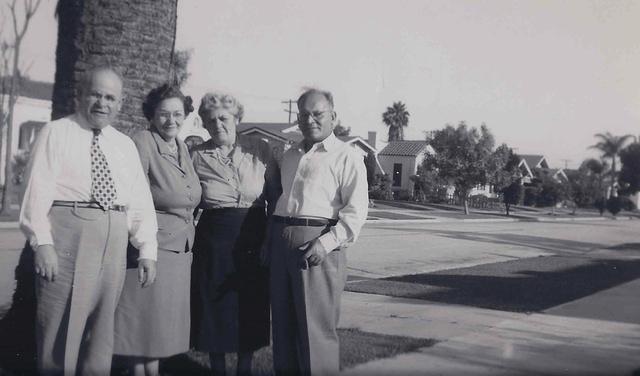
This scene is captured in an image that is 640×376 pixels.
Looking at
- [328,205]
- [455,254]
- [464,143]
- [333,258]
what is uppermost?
[464,143]

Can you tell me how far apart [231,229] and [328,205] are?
27.4 inches

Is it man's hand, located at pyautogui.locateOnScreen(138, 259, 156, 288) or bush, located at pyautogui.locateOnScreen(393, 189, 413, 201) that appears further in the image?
bush, located at pyautogui.locateOnScreen(393, 189, 413, 201)

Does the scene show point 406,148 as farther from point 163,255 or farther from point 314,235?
point 163,255

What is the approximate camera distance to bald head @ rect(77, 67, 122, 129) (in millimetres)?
3729

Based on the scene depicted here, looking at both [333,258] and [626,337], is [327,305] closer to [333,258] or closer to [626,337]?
[333,258]

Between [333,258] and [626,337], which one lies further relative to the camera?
[626,337]

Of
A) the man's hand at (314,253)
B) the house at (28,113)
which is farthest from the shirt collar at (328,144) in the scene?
the house at (28,113)

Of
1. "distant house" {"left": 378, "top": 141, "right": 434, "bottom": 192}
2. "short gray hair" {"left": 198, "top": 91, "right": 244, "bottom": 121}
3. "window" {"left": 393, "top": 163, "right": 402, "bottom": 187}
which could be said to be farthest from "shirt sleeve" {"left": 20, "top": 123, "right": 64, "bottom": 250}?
"window" {"left": 393, "top": 163, "right": 402, "bottom": 187}

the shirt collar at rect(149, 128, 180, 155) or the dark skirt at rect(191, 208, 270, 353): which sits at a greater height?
the shirt collar at rect(149, 128, 180, 155)

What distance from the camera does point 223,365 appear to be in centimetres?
471

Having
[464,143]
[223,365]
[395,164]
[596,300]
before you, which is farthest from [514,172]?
[223,365]

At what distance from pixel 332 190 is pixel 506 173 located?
44.1 metres

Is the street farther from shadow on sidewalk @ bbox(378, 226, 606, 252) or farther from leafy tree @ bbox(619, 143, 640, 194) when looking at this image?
shadow on sidewalk @ bbox(378, 226, 606, 252)

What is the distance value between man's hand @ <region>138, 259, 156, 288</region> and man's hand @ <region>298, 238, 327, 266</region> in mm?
847
